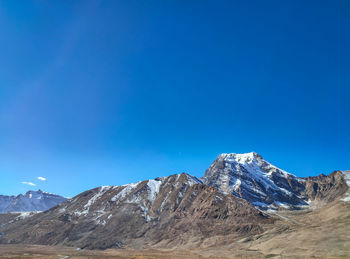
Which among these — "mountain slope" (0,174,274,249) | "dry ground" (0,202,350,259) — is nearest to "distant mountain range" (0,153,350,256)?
"mountain slope" (0,174,274,249)

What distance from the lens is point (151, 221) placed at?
160875 mm

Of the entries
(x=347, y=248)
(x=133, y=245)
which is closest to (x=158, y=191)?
(x=133, y=245)

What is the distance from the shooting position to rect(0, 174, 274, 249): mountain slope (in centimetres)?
13212

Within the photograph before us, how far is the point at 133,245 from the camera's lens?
446ft

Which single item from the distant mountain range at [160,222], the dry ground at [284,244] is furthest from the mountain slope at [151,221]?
the dry ground at [284,244]

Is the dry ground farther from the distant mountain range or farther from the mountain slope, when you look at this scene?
the mountain slope

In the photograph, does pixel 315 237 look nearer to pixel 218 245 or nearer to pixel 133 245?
pixel 218 245

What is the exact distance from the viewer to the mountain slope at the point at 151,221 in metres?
132

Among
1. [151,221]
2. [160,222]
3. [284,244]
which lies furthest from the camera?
[151,221]

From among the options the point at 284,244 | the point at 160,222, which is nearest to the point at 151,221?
the point at 160,222

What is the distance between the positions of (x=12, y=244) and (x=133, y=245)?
77440 millimetres

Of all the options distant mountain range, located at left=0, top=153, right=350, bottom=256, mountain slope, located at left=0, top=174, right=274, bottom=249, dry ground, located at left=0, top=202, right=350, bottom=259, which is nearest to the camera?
dry ground, located at left=0, top=202, right=350, bottom=259

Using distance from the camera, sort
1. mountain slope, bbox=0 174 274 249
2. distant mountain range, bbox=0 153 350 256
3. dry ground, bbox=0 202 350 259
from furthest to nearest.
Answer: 1. mountain slope, bbox=0 174 274 249
2. distant mountain range, bbox=0 153 350 256
3. dry ground, bbox=0 202 350 259

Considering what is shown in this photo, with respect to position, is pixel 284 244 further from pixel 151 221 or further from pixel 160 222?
pixel 151 221
